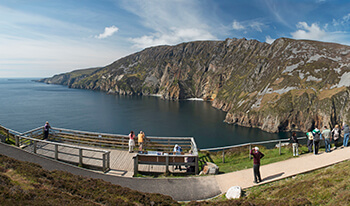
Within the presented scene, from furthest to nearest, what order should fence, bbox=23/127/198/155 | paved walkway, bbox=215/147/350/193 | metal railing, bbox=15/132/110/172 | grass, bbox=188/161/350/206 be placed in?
1. fence, bbox=23/127/198/155
2. metal railing, bbox=15/132/110/172
3. paved walkway, bbox=215/147/350/193
4. grass, bbox=188/161/350/206

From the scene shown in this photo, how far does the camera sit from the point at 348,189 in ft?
26.5

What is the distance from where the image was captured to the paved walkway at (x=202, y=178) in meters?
A: 11.5

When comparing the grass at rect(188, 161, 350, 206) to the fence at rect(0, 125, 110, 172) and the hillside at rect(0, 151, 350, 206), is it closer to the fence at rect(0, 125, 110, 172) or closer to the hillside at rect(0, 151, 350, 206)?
the hillside at rect(0, 151, 350, 206)

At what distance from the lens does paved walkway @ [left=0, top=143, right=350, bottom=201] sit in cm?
1152

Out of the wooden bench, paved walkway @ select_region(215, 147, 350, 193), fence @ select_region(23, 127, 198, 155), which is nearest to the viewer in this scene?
paved walkway @ select_region(215, 147, 350, 193)

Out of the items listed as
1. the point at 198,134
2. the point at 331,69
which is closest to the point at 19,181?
the point at 198,134

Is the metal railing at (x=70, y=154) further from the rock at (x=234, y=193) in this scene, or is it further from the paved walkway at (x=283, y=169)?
the rock at (x=234, y=193)

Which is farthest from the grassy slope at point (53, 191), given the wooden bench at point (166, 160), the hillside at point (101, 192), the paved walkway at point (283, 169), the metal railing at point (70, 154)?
the paved walkway at point (283, 169)

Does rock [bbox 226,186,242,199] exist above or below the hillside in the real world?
below

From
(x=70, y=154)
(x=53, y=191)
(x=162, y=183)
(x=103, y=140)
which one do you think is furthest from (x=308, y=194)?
A: (x=103, y=140)

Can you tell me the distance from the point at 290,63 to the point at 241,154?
12143 cm

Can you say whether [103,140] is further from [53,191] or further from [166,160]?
[53,191]

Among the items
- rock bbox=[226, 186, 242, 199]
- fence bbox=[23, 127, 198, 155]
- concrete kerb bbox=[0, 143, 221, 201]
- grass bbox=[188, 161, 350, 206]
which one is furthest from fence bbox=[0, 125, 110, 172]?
rock bbox=[226, 186, 242, 199]

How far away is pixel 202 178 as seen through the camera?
43.3 feet
